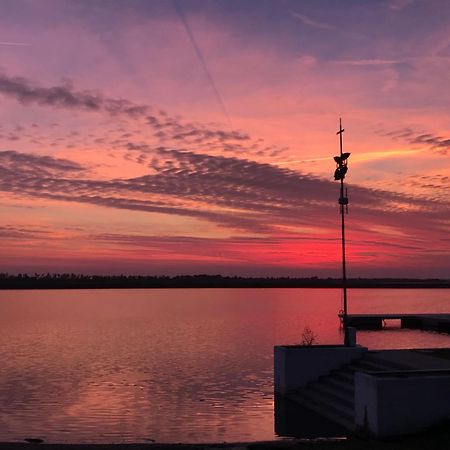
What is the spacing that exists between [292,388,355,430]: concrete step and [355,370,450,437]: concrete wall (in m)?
1.96

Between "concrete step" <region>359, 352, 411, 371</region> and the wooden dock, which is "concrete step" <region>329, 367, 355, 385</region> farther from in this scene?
the wooden dock

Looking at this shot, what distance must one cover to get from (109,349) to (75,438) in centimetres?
2526

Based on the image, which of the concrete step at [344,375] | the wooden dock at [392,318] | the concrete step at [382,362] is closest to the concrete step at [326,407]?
the concrete step at [344,375]

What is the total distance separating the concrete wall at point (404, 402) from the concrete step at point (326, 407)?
1.96 meters

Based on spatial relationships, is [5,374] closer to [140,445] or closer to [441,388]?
[140,445]

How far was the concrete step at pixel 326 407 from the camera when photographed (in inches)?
754

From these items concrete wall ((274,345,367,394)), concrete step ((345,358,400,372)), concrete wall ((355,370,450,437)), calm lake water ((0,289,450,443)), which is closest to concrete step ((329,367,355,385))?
concrete step ((345,358,400,372))

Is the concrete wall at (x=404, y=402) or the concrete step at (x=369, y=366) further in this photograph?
the concrete step at (x=369, y=366)

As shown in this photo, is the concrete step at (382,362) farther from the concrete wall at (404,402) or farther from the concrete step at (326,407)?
the concrete wall at (404,402)

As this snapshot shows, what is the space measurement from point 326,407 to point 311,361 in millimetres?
2984

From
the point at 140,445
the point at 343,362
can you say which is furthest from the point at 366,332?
the point at 140,445

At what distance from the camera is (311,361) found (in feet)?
78.3

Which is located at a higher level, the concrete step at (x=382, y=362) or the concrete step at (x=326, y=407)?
the concrete step at (x=382, y=362)

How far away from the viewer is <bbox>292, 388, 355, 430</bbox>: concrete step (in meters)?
19.1
